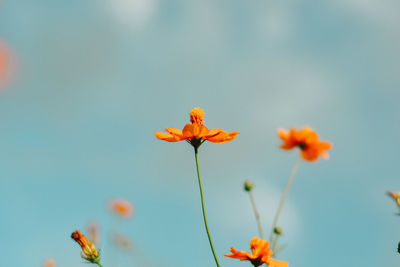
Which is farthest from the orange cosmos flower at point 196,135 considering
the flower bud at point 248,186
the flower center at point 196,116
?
the flower bud at point 248,186

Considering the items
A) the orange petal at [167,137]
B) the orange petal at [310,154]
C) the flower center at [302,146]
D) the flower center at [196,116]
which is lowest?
the orange petal at [167,137]

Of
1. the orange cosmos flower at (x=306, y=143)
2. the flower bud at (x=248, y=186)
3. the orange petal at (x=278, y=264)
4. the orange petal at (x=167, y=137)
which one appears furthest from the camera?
the flower bud at (x=248, y=186)

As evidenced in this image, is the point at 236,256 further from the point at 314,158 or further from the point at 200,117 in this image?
the point at 314,158

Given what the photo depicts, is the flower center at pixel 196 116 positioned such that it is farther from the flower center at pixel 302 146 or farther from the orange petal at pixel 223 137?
the flower center at pixel 302 146

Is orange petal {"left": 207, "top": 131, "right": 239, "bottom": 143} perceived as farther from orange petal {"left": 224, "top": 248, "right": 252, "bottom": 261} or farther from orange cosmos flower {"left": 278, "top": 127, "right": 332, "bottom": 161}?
orange cosmos flower {"left": 278, "top": 127, "right": 332, "bottom": 161}

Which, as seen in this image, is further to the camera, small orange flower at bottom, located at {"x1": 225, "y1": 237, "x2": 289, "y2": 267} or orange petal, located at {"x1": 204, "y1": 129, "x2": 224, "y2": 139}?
orange petal, located at {"x1": 204, "y1": 129, "x2": 224, "y2": 139}

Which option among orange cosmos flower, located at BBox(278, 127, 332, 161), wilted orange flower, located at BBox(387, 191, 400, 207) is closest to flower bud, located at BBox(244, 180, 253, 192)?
orange cosmos flower, located at BBox(278, 127, 332, 161)

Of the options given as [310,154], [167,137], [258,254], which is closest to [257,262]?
[258,254]
